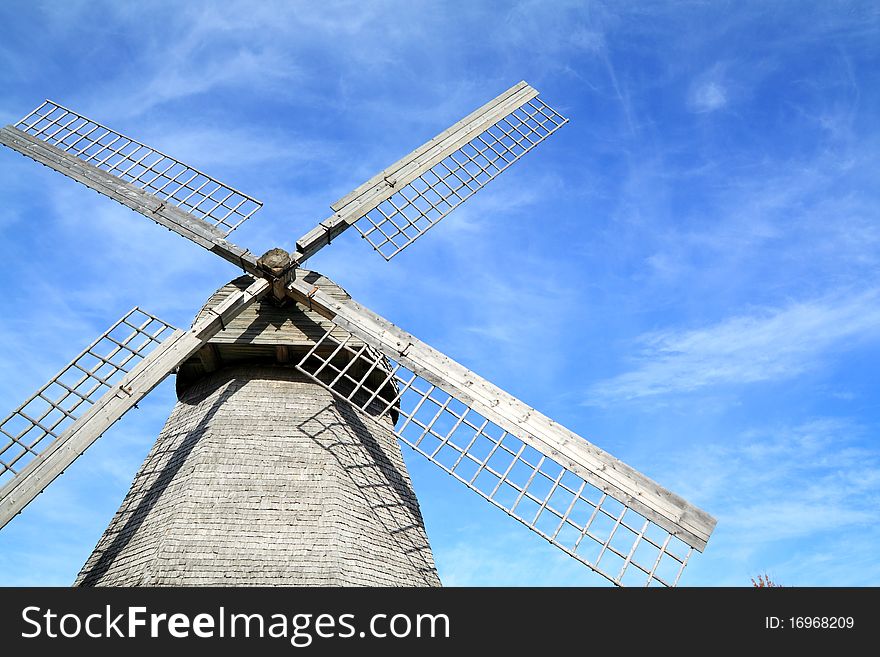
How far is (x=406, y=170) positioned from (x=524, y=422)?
497cm

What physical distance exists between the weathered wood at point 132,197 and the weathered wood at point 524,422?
1.18 m

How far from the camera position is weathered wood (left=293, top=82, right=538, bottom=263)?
36.6ft

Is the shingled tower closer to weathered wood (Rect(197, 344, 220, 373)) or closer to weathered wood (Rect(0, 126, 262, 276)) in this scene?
weathered wood (Rect(197, 344, 220, 373))

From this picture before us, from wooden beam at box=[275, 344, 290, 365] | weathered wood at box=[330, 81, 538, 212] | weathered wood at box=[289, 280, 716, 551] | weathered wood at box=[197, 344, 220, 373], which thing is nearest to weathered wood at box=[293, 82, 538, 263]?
weathered wood at box=[330, 81, 538, 212]

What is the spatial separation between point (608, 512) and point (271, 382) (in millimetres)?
4881

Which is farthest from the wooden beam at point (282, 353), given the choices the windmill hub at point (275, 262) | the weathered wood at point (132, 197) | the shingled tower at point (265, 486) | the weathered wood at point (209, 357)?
the weathered wood at point (132, 197)

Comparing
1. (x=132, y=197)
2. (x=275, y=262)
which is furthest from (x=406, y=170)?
(x=132, y=197)

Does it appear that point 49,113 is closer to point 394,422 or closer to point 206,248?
point 206,248

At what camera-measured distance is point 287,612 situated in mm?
7129

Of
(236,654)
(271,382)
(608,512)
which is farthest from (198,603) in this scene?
(608,512)

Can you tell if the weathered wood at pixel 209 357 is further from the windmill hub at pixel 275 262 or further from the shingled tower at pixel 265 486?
the windmill hub at pixel 275 262

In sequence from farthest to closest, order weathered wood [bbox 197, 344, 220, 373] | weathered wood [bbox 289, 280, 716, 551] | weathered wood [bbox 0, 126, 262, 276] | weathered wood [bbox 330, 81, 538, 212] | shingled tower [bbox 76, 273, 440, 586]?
1. weathered wood [bbox 330, 81, 538, 212]
2. weathered wood [bbox 0, 126, 262, 276]
3. weathered wood [bbox 197, 344, 220, 373]
4. weathered wood [bbox 289, 280, 716, 551]
5. shingled tower [bbox 76, 273, 440, 586]

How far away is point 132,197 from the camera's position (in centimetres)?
1157

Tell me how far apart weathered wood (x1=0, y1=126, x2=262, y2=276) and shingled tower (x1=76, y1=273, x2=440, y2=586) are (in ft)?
Answer: 1.71
